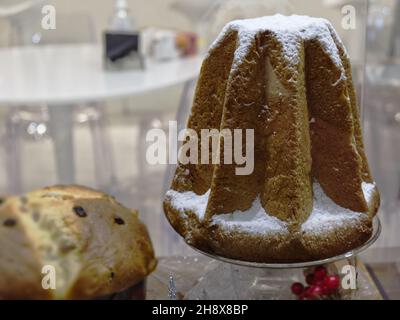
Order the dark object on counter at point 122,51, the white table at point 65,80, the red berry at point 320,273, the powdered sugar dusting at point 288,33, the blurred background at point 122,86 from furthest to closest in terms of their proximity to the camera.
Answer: the dark object on counter at point 122,51
the white table at point 65,80
the blurred background at point 122,86
the red berry at point 320,273
the powdered sugar dusting at point 288,33

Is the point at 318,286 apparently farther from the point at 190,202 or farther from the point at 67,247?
the point at 67,247

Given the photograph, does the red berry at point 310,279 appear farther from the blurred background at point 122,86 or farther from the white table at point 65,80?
the white table at point 65,80

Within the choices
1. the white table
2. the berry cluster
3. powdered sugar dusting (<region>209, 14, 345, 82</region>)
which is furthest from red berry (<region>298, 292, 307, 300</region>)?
the white table

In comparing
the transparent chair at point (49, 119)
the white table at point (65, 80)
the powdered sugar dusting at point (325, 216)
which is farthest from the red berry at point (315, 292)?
the transparent chair at point (49, 119)

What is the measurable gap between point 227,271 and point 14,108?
1.78m

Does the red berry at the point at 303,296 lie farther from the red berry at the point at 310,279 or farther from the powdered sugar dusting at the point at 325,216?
the powdered sugar dusting at the point at 325,216

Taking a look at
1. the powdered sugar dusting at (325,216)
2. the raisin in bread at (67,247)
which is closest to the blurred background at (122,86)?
the powdered sugar dusting at (325,216)

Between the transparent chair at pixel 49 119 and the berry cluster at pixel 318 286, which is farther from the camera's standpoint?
the transparent chair at pixel 49 119

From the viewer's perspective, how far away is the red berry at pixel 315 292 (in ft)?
2.28

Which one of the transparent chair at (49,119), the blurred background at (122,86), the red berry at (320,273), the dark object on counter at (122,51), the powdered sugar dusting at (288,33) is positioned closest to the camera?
the powdered sugar dusting at (288,33)

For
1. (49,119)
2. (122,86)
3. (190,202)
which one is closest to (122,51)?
(122,86)

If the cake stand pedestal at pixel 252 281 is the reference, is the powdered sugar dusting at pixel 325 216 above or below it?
above

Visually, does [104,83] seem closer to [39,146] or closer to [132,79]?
[132,79]

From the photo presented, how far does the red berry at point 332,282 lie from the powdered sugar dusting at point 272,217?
0.10 m
